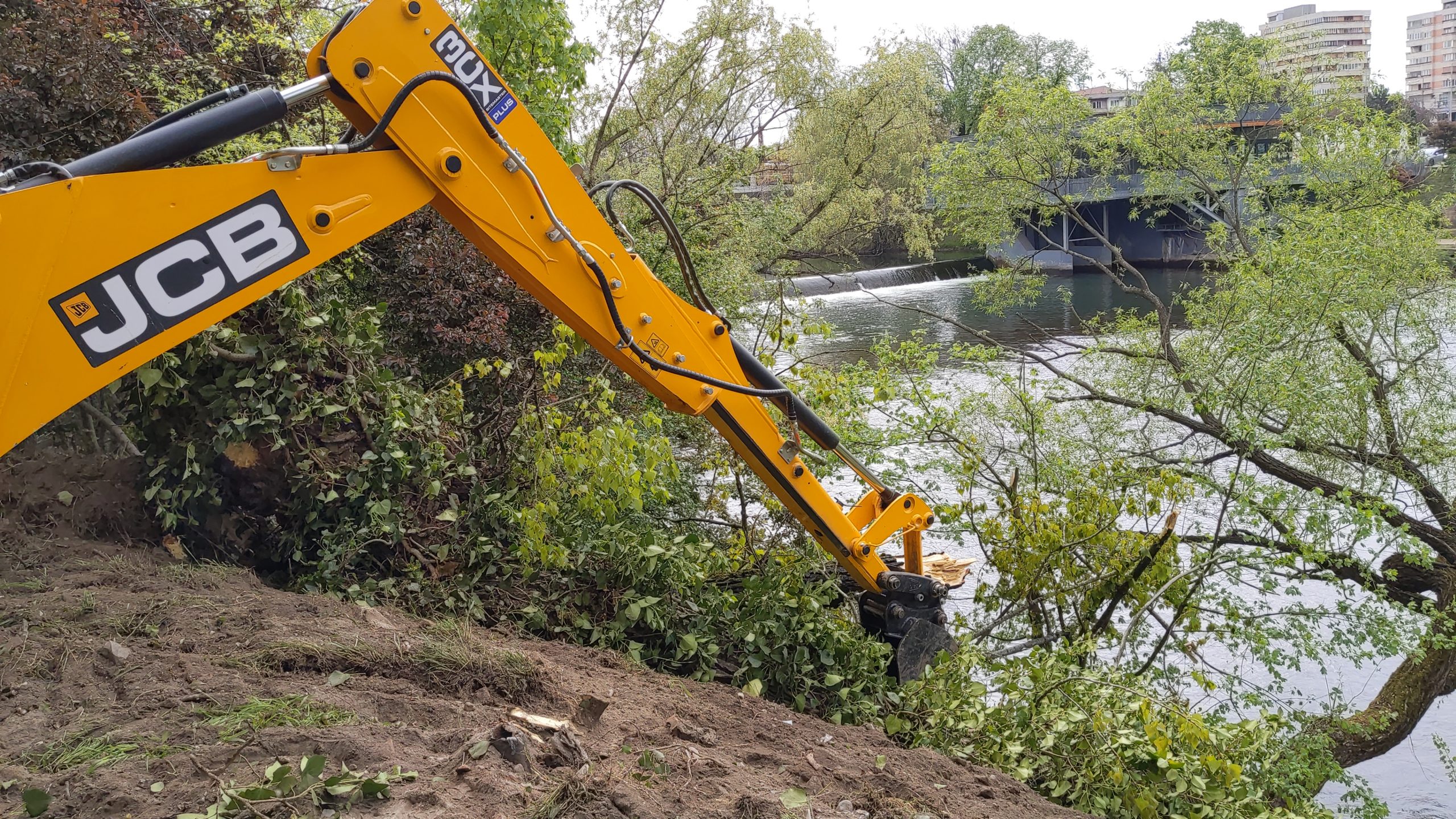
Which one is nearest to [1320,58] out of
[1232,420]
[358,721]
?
[1232,420]

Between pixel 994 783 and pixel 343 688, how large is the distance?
7.99ft

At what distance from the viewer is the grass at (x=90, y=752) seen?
8.89ft

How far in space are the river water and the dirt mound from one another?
5.17m

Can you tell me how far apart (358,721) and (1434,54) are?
299 feet

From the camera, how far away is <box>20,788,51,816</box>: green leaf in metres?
2.43

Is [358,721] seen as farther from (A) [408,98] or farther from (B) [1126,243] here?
(B) [1126,243]

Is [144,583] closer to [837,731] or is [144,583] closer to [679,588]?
[679,588]

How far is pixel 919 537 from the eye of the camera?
4.98 meters

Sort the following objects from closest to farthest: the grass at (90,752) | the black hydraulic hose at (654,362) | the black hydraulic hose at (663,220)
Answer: the grass at (90,752), the black hydraulic hose at (654,362), the black hydraulic hose at (663,220)

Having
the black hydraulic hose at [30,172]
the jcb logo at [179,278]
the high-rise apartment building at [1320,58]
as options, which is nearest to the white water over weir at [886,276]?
the high-rise apartment building at [1320,58]

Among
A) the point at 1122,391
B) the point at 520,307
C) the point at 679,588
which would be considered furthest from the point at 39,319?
the point at 1122,391

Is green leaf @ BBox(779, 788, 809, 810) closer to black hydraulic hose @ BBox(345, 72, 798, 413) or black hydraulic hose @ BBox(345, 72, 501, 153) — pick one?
black hydraulic hose @ BBox(345, 72, 798, 413)

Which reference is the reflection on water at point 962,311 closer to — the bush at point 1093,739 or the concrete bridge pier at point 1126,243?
the concrete bridge pier at point 1126,243

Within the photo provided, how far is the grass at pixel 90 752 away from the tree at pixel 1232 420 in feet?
15.5
